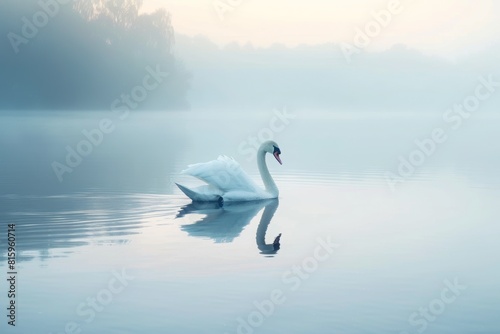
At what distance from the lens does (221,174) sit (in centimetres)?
1794

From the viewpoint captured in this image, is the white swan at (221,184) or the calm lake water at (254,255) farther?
the white swan at (221,184)

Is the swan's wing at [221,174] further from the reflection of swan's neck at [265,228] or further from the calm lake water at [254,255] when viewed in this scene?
the reflection of swan's neck at [265,228]

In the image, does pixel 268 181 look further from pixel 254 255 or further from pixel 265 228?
pixel 254 255

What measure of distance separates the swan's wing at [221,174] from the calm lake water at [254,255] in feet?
1.48

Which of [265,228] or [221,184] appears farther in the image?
[221,184]

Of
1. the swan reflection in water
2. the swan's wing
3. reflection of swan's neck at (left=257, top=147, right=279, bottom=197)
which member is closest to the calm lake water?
the swan reflection in water

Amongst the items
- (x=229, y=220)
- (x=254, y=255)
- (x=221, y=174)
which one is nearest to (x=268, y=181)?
(x=221, y=174)

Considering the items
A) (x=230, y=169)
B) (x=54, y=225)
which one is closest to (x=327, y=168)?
(x=230, y=169)

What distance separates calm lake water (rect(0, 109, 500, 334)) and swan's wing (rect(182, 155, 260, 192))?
0.45 m

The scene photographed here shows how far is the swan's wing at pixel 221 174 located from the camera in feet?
58.2

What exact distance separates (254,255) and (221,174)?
18.0 ft

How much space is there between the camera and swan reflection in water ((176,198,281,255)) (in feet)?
45.6

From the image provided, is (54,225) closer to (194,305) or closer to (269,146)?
(194,305)

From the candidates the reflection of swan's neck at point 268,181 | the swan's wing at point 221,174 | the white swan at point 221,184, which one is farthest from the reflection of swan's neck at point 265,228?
the swan's wing at point 221,174
